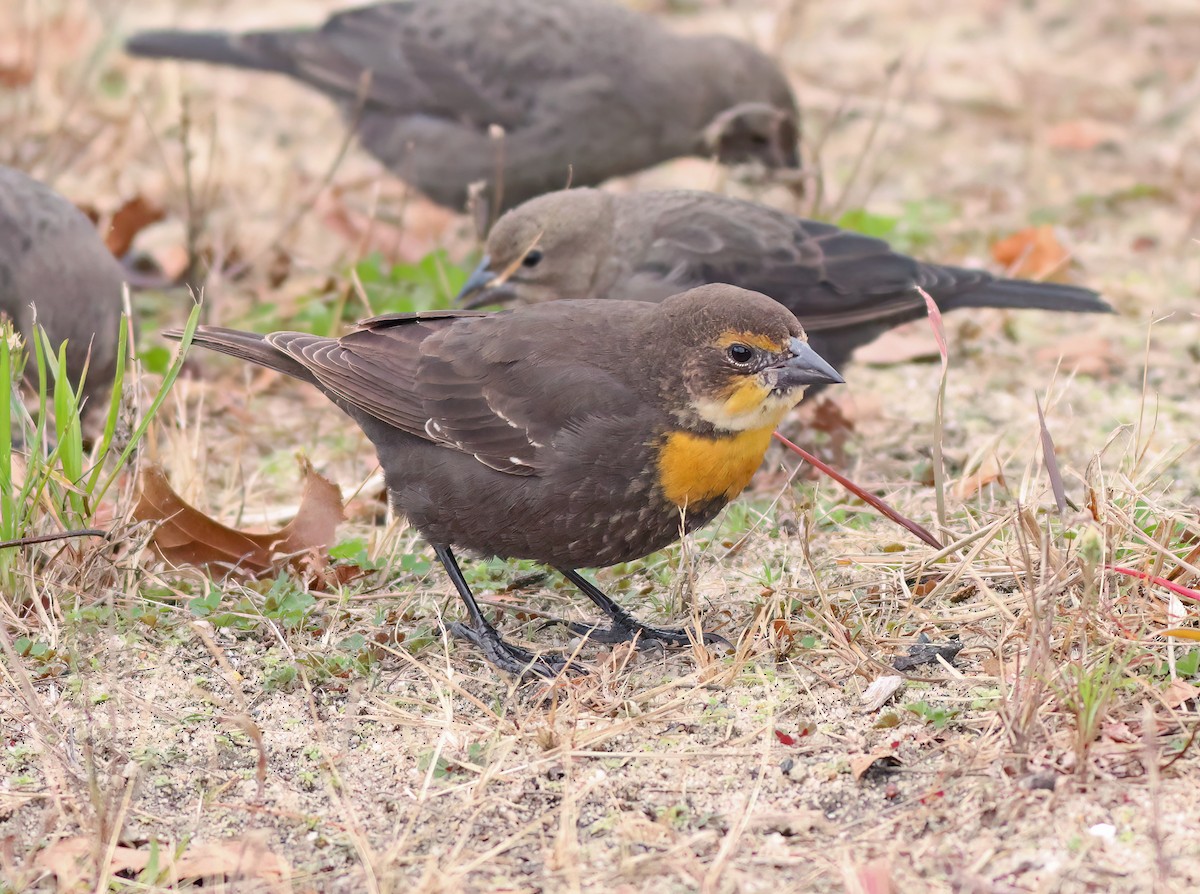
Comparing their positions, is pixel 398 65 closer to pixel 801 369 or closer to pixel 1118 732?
pixel 801 369

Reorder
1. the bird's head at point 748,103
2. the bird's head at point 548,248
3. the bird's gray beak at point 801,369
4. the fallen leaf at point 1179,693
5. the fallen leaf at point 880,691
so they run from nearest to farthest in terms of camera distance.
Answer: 1. the fallen leaf at point 1179,693
2. the fallen leaf at point 880,691
3. the bird's gray beak at point 801,369
4. the bird's head at point 548,248
5. the bird's head at point 748,103

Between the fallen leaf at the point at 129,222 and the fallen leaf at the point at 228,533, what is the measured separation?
2.63 m

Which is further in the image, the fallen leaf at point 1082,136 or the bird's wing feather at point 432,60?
the fallen leaf at point 1082,136

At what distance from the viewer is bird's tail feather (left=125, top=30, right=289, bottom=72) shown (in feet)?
26.2

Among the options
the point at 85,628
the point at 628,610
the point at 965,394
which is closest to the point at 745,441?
the point at 628,610

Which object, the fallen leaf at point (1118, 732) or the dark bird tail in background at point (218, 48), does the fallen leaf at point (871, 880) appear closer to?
the fallen leaf at point (1118, 732)

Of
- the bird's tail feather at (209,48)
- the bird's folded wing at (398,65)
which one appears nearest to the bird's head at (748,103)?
the bird's folded wing at (398,65)

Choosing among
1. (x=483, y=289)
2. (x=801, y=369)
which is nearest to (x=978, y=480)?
(x=801, y=369)

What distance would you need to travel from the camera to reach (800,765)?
322 centimetres

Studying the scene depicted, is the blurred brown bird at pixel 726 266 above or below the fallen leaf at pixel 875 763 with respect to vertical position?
above

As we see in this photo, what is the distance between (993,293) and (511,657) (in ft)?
8.68

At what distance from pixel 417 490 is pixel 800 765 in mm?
1411

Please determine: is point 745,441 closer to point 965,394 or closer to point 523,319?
point 523,319

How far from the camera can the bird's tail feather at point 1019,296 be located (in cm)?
547
